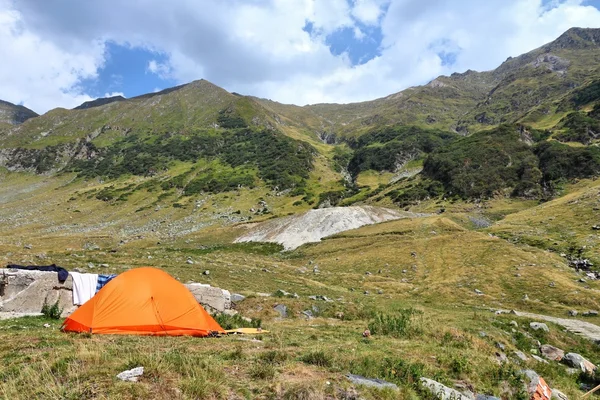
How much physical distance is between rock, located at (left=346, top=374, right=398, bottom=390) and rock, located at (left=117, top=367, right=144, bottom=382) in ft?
15.1

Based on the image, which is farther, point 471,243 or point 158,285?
point 471,243

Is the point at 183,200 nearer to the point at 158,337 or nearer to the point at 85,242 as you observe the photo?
the point at 85,242

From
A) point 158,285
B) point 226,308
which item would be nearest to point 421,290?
point 226,308

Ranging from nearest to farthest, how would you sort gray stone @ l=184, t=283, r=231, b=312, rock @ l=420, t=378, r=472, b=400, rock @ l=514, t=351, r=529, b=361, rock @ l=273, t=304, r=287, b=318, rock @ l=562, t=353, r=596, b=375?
rock @ l=420, t=378, r=472, b=400 < rock @ l=514, t=351, r=529, b=361 < rock @ l=562, t=353, r=596, b=375 < gray stone @ l=184, t=283, r=231, b=312 < rock @ l=273, t=304, r=287, b=318

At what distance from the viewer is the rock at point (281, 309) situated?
20.6 m

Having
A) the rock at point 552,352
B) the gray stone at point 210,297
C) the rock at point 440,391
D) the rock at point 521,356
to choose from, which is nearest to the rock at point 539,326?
the rock at point 552,352

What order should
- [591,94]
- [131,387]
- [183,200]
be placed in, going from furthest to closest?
[591,94]
[183,200]
[131,387]

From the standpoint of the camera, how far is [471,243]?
159ft

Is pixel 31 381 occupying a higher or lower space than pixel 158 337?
higher

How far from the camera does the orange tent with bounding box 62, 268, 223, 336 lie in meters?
12.8

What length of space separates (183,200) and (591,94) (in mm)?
186448

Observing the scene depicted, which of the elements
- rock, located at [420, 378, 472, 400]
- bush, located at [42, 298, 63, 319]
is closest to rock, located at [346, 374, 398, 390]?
rock, located at [420, 378, 472, 400]

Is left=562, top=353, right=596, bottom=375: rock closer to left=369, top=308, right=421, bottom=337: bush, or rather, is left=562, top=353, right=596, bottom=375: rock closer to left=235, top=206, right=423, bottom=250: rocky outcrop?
left=369, top=308, right=421, bottom=337: bush

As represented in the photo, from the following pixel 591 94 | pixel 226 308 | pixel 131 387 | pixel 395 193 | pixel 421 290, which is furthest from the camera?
pixel 591 94
